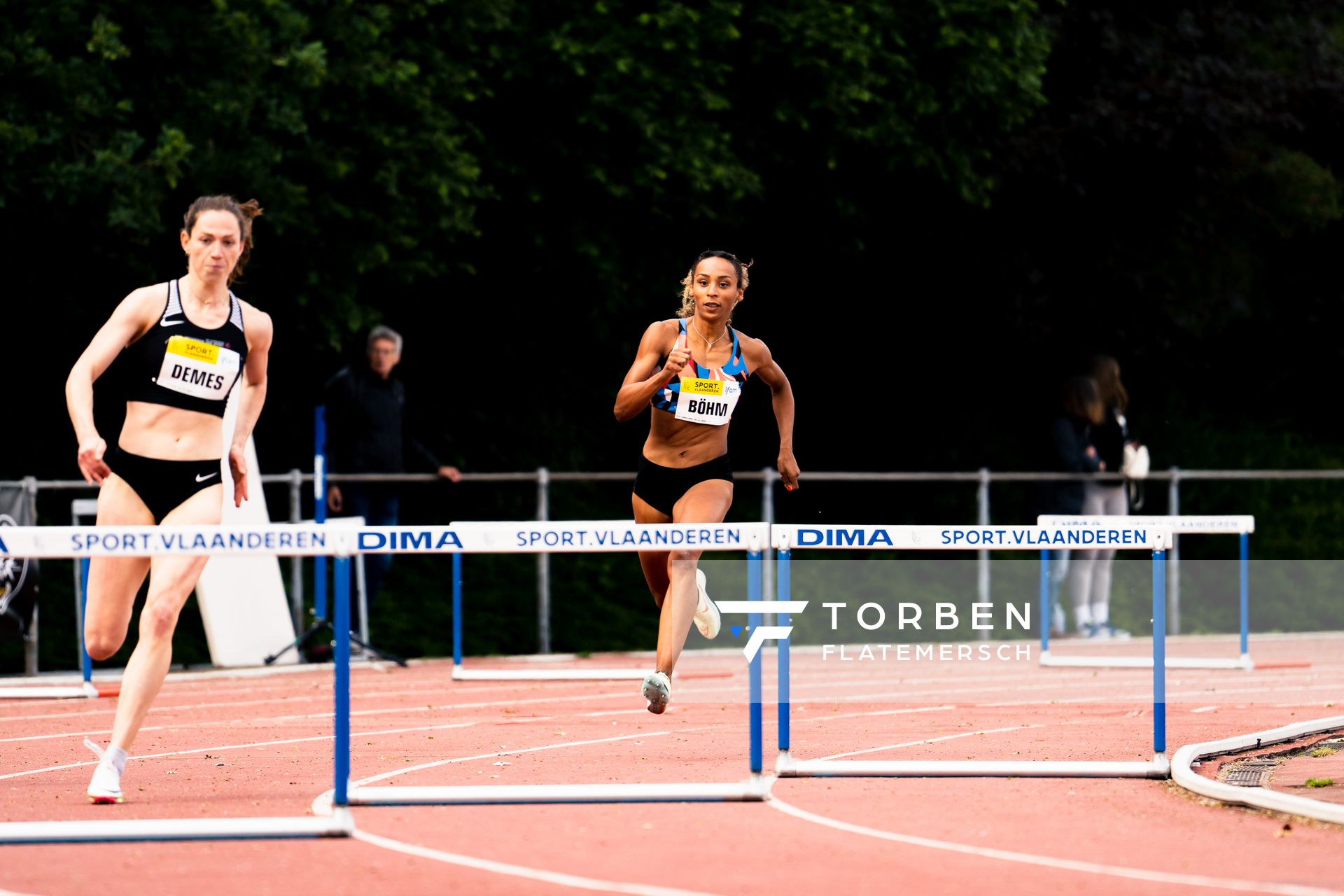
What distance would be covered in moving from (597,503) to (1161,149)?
8.23 metres

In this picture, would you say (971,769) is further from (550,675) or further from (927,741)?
(550,675)

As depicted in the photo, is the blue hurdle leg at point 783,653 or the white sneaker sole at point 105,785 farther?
the blue hurdle leg at point 783,653

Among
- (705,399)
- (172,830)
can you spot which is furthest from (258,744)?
(172,830)

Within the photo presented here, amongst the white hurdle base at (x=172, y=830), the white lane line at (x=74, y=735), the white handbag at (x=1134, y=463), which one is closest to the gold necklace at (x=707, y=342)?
the white hurdle base at (x=172, y=830)

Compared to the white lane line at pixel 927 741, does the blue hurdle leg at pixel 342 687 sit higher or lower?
higher

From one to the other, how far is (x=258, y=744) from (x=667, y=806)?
3571 millimetres

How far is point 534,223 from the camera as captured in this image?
2358 centimetres

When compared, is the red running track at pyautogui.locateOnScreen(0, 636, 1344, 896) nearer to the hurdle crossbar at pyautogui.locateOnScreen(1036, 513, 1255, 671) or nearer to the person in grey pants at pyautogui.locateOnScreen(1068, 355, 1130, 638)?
the hurdle crossbar at pyautogui.locateOnScreen(1036, 513, 1255, 671)

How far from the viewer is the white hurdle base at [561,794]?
798cm

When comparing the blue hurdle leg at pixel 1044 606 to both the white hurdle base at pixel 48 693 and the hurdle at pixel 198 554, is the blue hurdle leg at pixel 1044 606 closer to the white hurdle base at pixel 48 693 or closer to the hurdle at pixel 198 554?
the white hurdle base at pixel 48 693

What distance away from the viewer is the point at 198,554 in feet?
24.7

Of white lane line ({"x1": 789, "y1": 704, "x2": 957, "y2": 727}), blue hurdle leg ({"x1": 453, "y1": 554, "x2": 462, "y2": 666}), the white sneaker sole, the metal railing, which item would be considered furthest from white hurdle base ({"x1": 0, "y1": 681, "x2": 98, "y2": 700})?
the white sneaker sole

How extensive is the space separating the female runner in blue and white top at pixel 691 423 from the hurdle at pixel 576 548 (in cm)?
155

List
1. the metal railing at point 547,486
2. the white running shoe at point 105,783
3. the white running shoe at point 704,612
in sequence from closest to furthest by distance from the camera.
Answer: the white running shoe at point 105,783, the white running shoe at point 704,612, the metal railing at point 547,486
